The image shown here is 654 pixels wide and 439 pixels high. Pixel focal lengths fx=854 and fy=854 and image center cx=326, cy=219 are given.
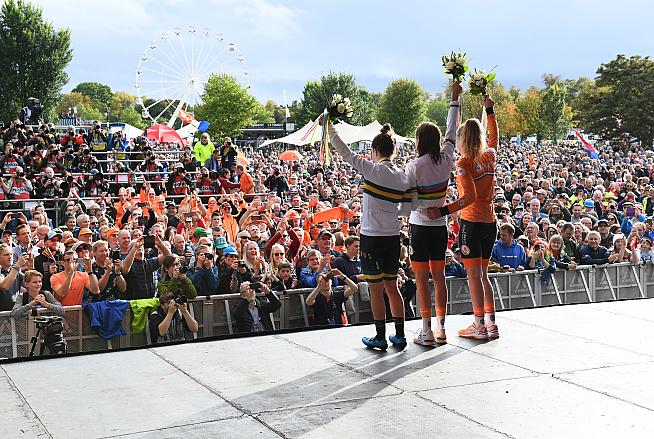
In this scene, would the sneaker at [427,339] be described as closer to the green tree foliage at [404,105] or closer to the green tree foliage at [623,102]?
the green tree foliage at [623,102]

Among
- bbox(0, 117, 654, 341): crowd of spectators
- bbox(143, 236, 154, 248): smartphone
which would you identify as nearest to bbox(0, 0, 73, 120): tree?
bbox(0, 117, 654, 341): crowd of spectators

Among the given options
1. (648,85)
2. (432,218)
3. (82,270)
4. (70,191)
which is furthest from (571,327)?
(648,85)

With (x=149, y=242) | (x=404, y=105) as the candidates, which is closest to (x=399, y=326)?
(x=149, y=242)

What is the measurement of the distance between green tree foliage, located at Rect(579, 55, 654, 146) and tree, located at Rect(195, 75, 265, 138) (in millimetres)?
32033

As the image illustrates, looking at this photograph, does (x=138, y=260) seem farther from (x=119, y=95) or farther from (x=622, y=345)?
(x=119, y=95)

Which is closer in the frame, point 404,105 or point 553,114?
point 553,114

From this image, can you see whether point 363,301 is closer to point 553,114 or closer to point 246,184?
point 246,184

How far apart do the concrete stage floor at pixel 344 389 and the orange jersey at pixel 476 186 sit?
101cm

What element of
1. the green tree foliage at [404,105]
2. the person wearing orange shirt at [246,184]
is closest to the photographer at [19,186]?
the person wearing orange shirt at [246,184]

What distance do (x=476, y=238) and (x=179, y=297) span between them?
2717 millimetres

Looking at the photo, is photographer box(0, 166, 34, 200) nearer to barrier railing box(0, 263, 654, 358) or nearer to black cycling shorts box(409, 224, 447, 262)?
barrier railing box(0, 263, 654, 358)

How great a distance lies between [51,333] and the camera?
7.28m

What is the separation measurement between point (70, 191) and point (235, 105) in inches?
2629

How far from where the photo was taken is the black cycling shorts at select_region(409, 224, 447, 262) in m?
6.44
